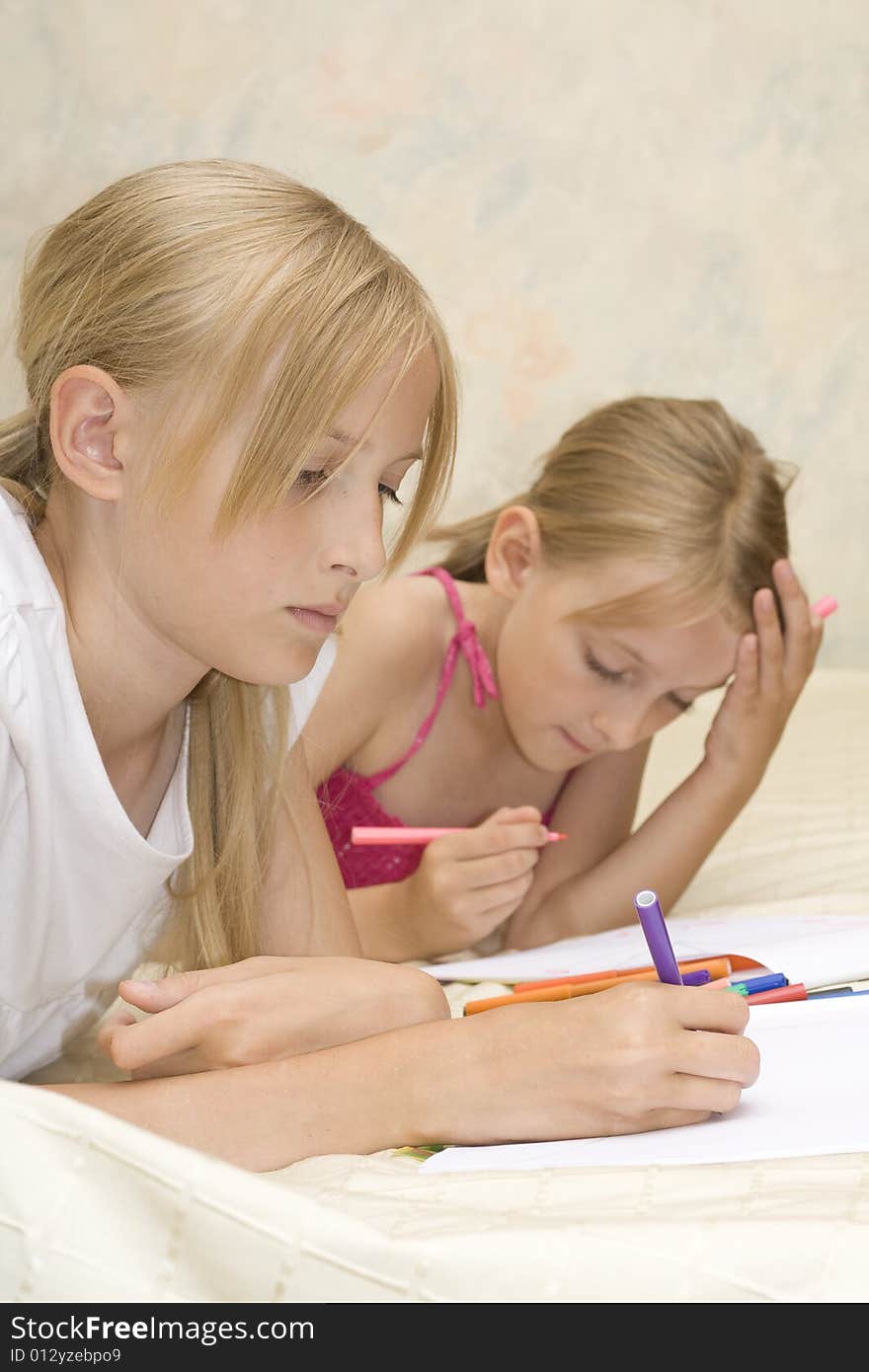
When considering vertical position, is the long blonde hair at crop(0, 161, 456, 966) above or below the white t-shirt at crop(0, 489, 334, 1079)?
above

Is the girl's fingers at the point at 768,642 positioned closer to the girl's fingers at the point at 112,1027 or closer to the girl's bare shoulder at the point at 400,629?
the girl's bare shoulder at the point at 400,629

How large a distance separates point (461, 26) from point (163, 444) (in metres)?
1.78

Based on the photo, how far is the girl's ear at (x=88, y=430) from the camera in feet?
2.45

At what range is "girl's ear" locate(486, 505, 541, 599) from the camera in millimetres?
1205

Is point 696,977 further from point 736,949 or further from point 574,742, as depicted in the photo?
point 574,742

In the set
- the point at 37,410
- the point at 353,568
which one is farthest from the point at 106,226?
the point at 353,568

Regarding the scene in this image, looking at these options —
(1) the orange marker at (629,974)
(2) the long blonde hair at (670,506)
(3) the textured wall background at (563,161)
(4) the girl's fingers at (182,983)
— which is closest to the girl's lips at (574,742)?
(2) the long blonde hair at (670,506)

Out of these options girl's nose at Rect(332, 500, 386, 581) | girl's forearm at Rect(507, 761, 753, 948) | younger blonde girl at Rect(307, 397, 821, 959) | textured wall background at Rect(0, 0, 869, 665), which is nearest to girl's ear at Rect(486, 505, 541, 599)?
younger blonde girl at Rect(307, 397, 821, 959)

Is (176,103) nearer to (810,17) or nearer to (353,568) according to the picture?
(810,17)

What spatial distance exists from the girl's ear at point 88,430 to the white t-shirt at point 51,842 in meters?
0.05

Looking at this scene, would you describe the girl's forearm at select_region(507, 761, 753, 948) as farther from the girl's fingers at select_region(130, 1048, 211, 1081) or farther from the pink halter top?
the girl's fingers at select_region(130, 1048, 211, 1081)

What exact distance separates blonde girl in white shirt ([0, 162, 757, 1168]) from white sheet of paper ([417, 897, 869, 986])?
0.19m

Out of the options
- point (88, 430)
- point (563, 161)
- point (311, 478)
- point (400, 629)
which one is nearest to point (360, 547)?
point (311, 478)

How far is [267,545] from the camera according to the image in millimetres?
725
